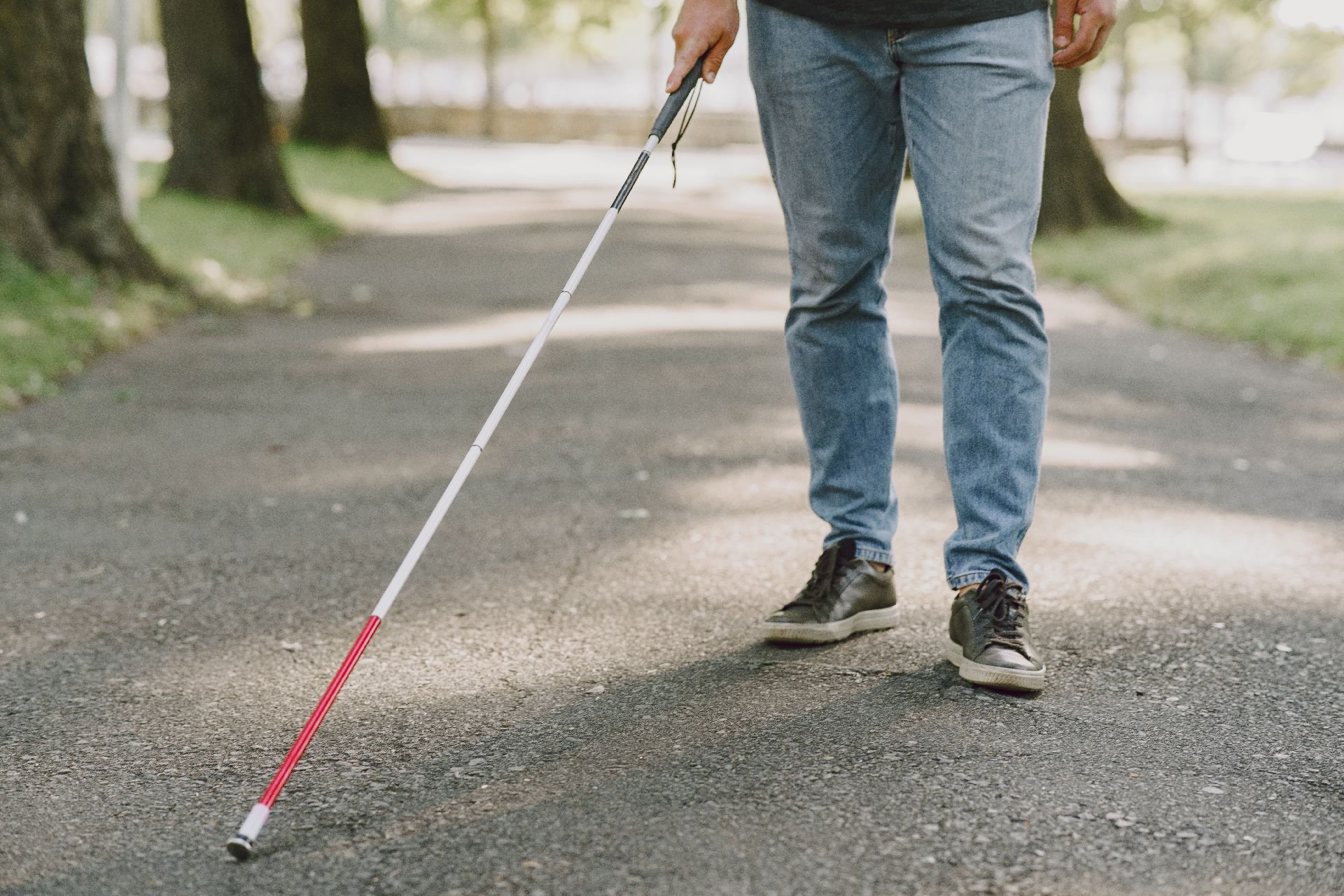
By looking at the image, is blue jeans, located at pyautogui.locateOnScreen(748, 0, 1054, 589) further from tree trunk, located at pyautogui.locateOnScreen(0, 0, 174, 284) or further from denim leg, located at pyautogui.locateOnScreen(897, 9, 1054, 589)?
tree trunk, located at pyautogui.locateOnScreen(0, 0, 174, 284)

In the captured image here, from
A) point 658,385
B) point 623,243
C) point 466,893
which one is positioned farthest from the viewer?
A: point 623,243

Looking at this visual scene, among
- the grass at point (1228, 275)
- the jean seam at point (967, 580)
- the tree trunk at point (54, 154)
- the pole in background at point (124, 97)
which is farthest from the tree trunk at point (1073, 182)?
the jean seam at point (967, 580)

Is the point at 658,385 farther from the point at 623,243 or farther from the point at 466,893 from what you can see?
the point at 623,243

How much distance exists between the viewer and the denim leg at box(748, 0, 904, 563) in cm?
313

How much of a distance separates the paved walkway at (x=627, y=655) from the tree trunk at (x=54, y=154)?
1.75m

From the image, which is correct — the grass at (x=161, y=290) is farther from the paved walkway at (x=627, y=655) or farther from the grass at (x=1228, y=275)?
the grass at (x=1228, y=275)

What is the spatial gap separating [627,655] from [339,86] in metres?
22.7

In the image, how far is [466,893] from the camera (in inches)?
84.7

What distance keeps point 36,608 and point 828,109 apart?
2.14 m

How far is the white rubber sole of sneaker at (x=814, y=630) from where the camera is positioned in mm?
3248

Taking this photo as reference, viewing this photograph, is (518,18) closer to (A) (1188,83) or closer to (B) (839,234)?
(A) (1188,83)

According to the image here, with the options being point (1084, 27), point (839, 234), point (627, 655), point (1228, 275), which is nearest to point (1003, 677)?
point (627, 655)

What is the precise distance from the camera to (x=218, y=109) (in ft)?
48.2

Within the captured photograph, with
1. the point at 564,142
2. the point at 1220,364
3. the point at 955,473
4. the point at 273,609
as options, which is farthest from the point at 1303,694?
the point at 564,142
